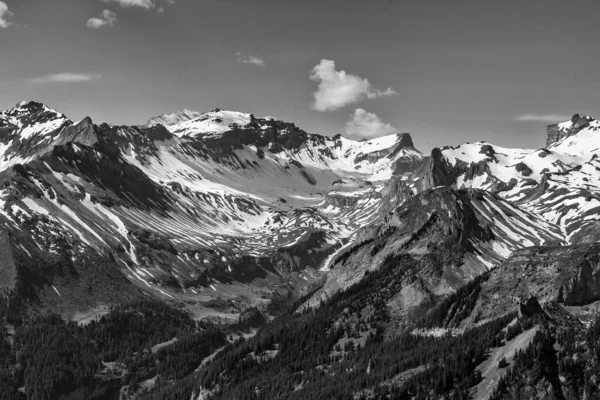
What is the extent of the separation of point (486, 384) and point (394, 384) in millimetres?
23407

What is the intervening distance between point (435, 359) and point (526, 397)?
3077 cm

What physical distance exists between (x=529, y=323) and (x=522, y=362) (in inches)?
723

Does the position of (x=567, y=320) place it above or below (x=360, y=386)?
above

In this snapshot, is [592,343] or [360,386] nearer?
[592,343]

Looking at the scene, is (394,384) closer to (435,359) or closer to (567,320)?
(435,359)

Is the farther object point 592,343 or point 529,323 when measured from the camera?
point 529,323

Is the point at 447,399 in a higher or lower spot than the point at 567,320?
lower

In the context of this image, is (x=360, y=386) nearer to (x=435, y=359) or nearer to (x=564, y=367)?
(x=435, y=359)

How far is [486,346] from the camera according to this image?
626ft

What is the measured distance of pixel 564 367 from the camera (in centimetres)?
17188

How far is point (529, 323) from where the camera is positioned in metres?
191

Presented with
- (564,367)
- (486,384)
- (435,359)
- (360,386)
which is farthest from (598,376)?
(360,386)

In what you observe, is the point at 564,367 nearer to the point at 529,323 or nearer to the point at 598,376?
the point at 598,376

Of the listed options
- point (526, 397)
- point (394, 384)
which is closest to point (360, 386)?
point (394, 384)
